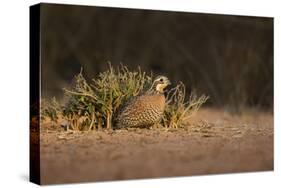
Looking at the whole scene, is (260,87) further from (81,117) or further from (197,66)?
(81,117)

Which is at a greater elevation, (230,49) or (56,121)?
(230,49)

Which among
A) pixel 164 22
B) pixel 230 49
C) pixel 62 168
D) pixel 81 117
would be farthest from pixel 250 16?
pixel 62 168

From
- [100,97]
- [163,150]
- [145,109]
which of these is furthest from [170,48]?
[163,150]

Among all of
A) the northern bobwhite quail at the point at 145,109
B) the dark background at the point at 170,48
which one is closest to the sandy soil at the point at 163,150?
the northern bobwhite quail at the point at 145,109

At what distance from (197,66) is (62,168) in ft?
6.93

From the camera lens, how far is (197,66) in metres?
9.45

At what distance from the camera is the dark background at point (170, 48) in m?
8.55

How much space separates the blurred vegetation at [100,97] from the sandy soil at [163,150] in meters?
0.17

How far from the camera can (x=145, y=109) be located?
30.0 ft

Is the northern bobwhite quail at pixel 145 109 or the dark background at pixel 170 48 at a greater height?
the dark background at pixel 170 48

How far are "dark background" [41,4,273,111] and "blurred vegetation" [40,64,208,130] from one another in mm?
97

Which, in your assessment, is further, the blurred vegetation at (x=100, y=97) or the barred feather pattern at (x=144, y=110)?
the barred feather pattern at (x=144, y=110)

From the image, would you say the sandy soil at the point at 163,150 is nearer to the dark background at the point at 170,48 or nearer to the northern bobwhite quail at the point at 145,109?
the northern bobwhite quail at the point at 145,109

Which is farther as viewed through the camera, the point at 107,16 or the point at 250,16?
the point at 250,16
